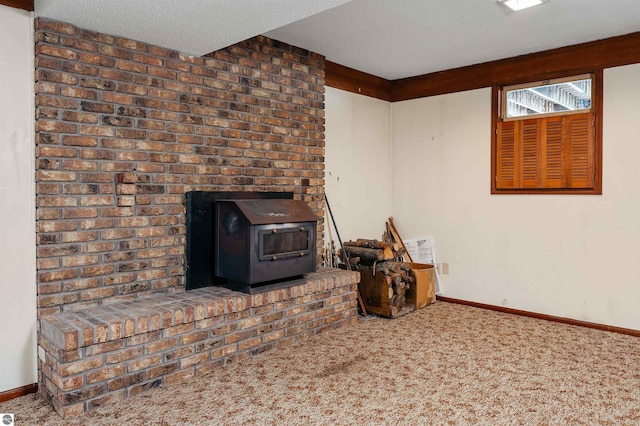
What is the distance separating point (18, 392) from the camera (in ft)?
8.58

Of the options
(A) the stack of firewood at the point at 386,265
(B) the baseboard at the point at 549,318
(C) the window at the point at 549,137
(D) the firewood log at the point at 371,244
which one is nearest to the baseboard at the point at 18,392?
(A) the stack of firewood at the point at 386,265

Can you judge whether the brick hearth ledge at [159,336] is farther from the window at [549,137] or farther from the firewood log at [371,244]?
the window at [549,137]

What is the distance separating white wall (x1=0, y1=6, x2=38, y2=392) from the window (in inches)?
151

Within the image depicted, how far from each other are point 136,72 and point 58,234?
1127 mm

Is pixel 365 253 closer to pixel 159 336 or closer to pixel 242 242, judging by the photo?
pixel 242 242

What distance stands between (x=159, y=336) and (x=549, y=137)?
359 centimetres

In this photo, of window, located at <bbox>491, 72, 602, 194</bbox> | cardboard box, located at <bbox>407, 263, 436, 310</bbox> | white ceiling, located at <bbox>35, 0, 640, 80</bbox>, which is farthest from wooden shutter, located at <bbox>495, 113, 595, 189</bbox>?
cardboard box, located at <bbox>407, 263, 436, 310</bbox>

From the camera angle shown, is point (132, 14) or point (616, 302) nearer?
point (132, 14)

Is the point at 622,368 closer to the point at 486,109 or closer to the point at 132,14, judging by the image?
the point at 486,109

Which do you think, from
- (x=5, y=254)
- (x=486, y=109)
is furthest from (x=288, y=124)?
(x=5, y=254)

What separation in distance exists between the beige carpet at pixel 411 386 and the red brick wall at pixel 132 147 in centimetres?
80

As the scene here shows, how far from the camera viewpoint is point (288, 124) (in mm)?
4012

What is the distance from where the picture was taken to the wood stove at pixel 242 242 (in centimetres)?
316

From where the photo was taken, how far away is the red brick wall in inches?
106
